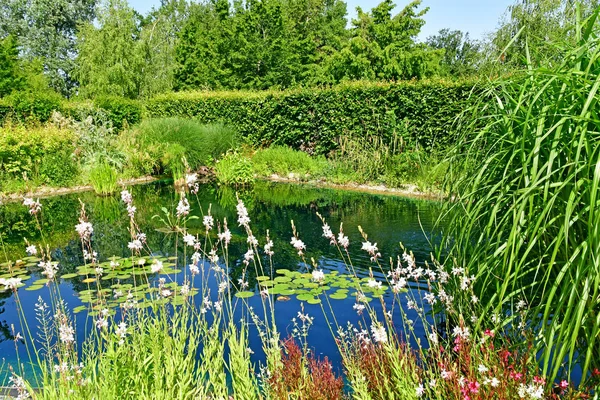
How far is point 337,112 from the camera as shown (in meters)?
13.9

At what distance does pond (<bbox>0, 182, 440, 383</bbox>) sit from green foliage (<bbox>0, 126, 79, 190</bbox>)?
1.14 metres

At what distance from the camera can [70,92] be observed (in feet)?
118

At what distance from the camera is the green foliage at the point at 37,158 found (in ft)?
37.1

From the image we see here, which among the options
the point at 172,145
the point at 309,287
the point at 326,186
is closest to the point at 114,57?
the point at 172,145

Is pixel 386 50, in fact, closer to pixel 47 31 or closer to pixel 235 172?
pixel 235 172

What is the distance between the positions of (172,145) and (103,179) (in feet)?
7.54

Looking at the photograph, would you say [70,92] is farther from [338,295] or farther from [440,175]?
[338,295]

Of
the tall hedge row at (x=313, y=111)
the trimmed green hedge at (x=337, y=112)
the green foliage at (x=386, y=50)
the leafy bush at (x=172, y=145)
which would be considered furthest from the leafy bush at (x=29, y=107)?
the green foliage at (x=386, y=50)

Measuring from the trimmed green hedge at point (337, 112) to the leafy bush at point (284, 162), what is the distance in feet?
2.43

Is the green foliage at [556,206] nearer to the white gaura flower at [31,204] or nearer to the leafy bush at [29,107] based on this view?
the white gaura flower at [31,204]

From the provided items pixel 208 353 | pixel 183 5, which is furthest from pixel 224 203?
pixel 183 5

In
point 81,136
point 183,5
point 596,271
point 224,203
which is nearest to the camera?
point 596,271

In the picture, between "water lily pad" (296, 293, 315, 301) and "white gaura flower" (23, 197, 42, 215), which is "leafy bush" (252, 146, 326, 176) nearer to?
"water lily pad" (296, 293, 315, 301)

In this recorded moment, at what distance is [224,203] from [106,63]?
15.9 metres
